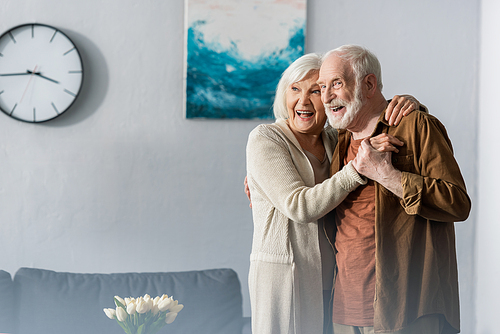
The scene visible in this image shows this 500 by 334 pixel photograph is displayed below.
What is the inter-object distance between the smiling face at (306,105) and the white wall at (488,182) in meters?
1.37

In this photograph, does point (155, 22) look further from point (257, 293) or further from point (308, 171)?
point (257, 293)

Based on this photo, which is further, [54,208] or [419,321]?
[54,208]

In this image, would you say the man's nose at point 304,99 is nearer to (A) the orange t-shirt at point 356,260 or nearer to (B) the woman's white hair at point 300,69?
(B) the woman's white hair at point 300,69

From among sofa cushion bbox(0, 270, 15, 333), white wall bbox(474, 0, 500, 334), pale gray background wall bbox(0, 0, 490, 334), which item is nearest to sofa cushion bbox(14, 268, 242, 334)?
sofa cushion bbox(0, 270, 15, 333)

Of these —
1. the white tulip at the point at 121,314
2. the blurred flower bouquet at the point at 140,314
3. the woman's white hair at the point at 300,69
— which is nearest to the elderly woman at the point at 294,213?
the woman's white hair at the point at 300,69

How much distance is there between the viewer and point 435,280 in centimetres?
121

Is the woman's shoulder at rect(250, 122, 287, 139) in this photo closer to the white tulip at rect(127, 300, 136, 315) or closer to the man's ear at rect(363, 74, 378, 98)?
the man's ear at rect(363, 74, 378, 98)

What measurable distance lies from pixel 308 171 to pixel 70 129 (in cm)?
148

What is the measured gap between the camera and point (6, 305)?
6.16 feet

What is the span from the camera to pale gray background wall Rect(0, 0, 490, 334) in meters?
2.26

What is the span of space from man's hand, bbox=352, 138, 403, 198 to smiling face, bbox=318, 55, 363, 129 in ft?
0.50

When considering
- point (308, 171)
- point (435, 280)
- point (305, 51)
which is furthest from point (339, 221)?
point (305, 51)

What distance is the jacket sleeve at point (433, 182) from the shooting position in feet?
3.73

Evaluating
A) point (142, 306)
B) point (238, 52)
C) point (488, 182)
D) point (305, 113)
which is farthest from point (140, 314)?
point (488, 182)
